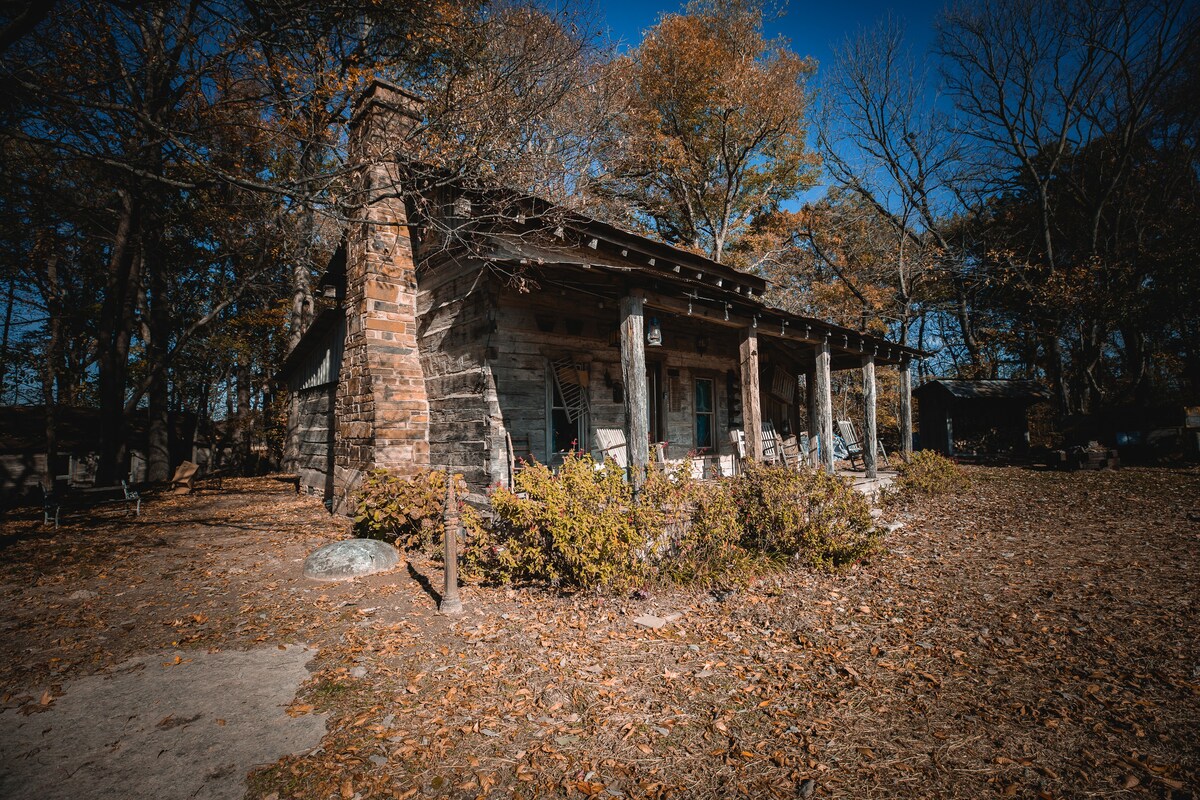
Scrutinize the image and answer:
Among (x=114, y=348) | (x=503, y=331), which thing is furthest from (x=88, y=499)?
(x=503, y=331)

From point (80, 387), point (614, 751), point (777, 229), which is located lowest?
point (614, 751)

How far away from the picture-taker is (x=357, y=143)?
9.66 m

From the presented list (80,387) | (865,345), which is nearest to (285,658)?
(865,345)

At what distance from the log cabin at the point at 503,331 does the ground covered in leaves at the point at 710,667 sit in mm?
2635

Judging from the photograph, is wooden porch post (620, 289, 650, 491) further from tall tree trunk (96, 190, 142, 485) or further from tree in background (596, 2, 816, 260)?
tree in background (596, 2, 816, 260)

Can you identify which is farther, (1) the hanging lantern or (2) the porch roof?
(1) the hanging lantern

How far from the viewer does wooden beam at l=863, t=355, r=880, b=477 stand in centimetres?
1223

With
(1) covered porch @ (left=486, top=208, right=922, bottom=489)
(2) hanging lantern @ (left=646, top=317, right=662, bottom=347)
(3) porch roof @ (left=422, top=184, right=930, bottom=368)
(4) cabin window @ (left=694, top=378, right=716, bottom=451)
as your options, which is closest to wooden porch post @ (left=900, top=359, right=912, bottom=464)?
(1) covered porch @ (left=486, top=208, right=922, bottom=489)

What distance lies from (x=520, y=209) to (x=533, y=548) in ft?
16.5

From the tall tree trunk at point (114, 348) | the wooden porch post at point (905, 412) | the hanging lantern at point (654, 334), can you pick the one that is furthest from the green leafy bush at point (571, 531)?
the wooden porch post at point (905, 412)

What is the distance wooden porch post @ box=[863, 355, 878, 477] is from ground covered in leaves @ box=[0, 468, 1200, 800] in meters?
5.21

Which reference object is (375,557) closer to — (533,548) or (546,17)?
(533,548)

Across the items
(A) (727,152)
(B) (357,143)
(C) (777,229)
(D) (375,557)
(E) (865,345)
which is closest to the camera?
(D) (375,557)

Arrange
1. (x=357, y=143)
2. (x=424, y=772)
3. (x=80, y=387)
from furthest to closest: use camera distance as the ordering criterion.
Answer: (x=80, y=387), (x=357, y=143), (x=424, y=772)
